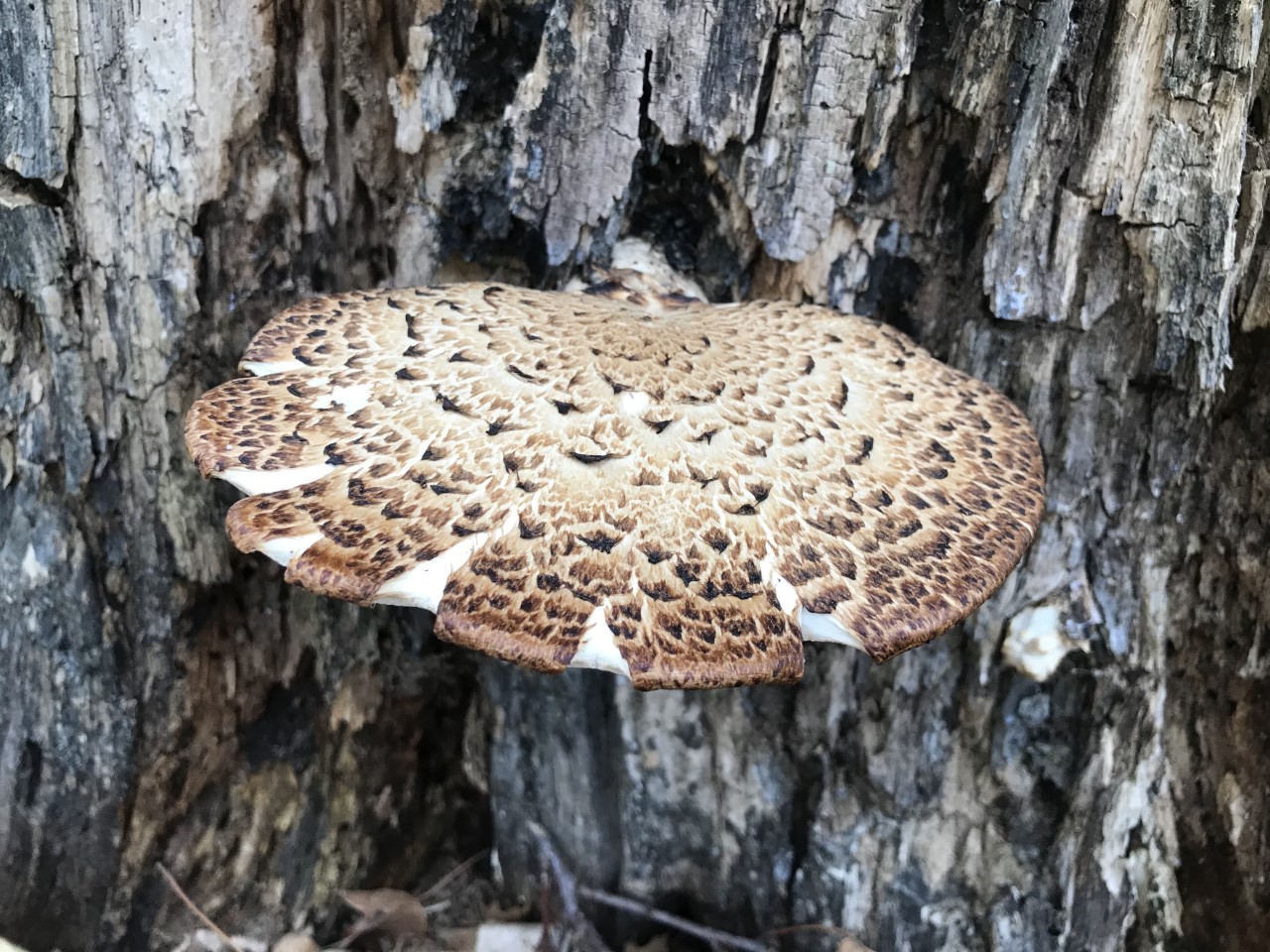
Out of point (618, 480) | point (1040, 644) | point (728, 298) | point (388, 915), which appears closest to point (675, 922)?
point (388, 915)

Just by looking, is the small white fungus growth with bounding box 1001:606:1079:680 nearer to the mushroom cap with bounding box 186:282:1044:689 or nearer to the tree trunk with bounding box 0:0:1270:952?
the tree trunk with bounding box 0:0:1270:952

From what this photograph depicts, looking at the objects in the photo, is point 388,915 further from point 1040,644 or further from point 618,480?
point 1040,644

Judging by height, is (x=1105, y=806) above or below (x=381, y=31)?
below

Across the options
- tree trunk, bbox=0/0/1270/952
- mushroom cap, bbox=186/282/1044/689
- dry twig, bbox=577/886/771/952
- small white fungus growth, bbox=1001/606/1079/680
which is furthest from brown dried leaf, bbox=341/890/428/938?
small white fungus growth, bbox=1001/606/1079/680

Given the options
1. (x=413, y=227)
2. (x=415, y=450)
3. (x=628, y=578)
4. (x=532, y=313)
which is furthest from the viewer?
(x=413, y=227)

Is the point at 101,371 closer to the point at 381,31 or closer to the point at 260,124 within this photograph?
the point at 260,124

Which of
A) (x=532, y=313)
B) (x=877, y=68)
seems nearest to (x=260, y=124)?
(x=532, y=313)

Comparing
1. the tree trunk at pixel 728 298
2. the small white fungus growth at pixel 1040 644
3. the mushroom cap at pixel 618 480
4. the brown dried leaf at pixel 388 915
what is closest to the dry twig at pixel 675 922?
the tree trunk at pixel 728 298
